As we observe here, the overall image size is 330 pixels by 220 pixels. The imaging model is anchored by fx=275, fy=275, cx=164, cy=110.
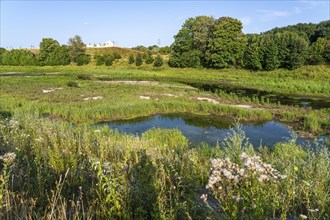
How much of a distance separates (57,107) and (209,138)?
11427 millimetres

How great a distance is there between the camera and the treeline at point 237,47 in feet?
159

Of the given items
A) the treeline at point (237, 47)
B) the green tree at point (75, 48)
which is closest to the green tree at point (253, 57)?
the treeline at point (237, 47)

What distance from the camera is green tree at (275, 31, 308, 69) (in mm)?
47719

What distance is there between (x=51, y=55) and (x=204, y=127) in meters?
67.3

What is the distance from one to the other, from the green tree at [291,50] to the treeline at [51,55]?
48230 mm

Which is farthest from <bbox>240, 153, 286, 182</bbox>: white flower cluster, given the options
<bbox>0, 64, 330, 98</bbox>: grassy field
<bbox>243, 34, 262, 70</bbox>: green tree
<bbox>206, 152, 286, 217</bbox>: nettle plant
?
<bbox>243, 34, 262, 70</bbox>: green tree

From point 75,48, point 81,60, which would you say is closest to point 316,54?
point 81,60

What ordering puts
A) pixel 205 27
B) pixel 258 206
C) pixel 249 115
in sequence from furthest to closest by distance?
pixel 205 27 → pixel 249 115 → pixel 258 206

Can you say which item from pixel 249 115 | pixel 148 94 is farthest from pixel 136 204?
pixel 148 94

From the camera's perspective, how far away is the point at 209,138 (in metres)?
14.4

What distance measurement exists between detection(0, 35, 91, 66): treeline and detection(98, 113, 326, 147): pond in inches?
2346

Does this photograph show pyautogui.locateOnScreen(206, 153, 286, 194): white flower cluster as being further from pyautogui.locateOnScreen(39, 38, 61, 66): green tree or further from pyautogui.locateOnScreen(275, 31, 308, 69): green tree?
pyautogui.locateOnScreen(39, 38, 61, 66): green tree

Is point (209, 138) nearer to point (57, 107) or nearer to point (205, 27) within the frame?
point (57, 107)

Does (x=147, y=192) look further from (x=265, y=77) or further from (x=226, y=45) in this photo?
(x=226, y=45)
